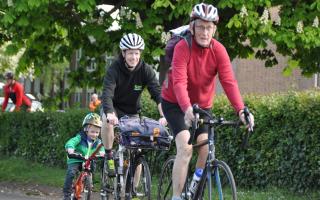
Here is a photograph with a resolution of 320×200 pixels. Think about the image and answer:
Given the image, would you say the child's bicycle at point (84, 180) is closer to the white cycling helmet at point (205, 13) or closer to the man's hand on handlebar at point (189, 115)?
the man's hand on handlebar at point (189, 115)

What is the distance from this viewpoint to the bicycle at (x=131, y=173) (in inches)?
306

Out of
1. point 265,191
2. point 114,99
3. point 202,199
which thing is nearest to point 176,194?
point 202,199

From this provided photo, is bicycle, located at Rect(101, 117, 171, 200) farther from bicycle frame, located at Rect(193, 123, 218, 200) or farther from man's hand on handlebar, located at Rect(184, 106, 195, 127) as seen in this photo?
man's hand on handlebar, located at Rect(184, 106, 195, 127)

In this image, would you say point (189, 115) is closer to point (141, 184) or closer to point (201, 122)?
point (201, 122)

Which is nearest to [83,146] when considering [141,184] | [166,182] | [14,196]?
[141,184]

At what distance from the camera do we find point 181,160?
21.7 feet

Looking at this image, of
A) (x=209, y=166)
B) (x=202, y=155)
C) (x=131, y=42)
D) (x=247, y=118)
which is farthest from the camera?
(x=131, y=42)

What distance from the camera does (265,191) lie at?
10672 mm

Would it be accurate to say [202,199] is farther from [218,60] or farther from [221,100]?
[221,100]

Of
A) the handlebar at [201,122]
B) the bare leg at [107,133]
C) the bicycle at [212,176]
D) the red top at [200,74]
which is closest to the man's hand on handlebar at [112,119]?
the bare leg at [107,133]

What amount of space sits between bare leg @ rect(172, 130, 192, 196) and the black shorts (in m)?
0.09

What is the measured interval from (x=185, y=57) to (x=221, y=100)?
5.60 meters

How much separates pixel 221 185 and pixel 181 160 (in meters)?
0.59

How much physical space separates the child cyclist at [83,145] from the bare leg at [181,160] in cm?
215
